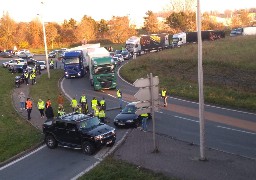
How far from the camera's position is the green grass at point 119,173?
1408 centimetres

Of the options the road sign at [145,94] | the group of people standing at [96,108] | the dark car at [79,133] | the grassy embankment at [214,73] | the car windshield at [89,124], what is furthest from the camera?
the grassy embankment at [214,73]

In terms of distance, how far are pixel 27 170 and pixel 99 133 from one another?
3.82 m

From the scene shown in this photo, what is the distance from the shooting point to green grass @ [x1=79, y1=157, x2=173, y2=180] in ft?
46.2

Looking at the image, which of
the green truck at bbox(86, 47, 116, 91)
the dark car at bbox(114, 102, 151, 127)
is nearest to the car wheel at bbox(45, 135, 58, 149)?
the dark car at bbox(114, 102, 151, 127)

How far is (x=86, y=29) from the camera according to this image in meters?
105

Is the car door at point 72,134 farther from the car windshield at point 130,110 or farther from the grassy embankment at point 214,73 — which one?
the grassy embankment at point 214,73

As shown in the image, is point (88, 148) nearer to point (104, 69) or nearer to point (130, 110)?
point (130, 110)

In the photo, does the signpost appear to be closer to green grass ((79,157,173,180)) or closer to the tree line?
green grass ((79,157,173,180))

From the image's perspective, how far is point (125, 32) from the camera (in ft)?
341

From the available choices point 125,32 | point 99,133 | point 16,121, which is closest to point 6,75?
point 16,121

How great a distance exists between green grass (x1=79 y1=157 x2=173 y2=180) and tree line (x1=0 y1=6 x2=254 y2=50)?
3342 inches

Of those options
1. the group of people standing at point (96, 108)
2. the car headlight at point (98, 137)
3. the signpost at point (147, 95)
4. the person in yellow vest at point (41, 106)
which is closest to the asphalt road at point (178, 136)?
the car headlight at point (98, 137)

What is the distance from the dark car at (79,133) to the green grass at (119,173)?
2247mm

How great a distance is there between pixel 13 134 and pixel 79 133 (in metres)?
5.78
